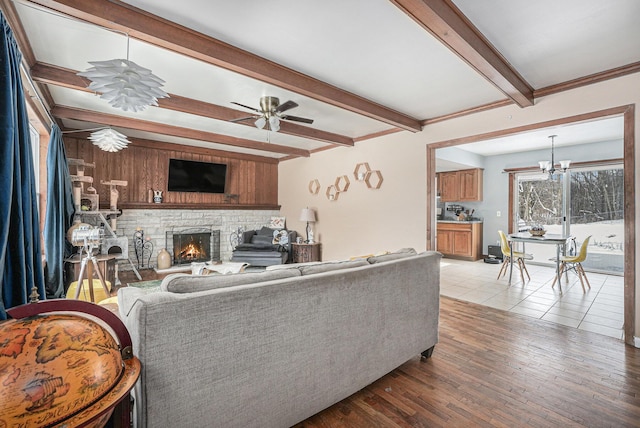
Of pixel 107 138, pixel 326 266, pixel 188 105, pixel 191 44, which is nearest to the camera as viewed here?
pixel 326 266

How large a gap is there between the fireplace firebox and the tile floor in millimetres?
4679

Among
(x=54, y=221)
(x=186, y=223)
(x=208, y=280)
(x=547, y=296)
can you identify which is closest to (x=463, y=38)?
(x=208, y=280)

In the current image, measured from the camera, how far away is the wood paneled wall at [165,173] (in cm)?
526

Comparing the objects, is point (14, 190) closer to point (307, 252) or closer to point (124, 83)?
point (124, 83)

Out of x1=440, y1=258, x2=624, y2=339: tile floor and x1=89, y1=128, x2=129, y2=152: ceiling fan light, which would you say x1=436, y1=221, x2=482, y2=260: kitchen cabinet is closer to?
x1=440, y1=258, x2=624, y2=339: tile floor

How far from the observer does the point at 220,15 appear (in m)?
2.03

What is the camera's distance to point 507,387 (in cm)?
206

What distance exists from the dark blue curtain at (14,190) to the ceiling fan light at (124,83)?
14.6 inches

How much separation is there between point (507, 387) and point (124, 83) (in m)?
3.39

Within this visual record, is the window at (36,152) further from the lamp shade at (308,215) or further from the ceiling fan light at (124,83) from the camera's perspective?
the lamp shade at (308,215)

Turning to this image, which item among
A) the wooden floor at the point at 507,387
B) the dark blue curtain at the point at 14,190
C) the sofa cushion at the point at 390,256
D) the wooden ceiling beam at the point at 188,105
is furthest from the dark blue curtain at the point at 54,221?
the sofa cushion at the point at 390,256

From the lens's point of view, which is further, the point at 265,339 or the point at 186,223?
the point at 186,223

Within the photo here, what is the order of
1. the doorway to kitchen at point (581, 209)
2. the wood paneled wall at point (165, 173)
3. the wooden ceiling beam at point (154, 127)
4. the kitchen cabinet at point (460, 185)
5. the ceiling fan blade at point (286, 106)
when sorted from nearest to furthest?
the ceiling fan blade at point (286, 106), the wooden ceiling beam at point (154, 127), the wood paneled wall at point (165, 173), the doorway to kitchen at point (581, 209), the kitchen cabinet at point (460, 185)

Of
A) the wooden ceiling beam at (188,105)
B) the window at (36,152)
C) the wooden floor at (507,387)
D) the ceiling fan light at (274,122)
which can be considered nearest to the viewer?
the wooden floor at (507,387)
